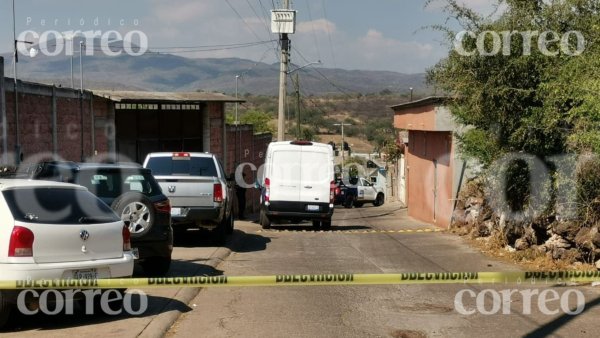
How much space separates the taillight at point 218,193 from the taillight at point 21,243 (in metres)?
8.06

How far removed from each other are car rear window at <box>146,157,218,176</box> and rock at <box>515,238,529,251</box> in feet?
21.1

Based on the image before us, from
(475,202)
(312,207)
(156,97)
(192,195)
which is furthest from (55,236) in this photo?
(156,97)

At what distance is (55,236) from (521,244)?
29.4 feet

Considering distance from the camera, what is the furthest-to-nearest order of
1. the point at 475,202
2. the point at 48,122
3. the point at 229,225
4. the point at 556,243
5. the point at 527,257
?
1. the point at 475,202
2. the point at 48,122
3. the point at 229,225
4. the point at 527,257
5. the point at 556,243

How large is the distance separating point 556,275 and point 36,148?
14.1 m

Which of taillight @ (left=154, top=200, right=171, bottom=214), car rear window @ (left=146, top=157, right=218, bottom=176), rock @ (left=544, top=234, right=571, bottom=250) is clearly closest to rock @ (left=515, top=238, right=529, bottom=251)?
rock @ (left=544, top=234, right=571, bottom=250)

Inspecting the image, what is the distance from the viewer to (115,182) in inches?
453

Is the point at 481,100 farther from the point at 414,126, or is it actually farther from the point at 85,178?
the point at 414,126

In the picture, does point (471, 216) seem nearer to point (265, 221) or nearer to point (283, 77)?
point (265, 221)

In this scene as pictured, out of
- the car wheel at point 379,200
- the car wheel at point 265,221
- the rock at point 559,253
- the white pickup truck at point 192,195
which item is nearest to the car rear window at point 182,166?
the white pickup truck at point 192,195

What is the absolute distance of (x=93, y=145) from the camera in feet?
76.7

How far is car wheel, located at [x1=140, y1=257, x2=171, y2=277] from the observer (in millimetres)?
11242

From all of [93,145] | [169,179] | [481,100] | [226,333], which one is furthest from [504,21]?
[93,145]

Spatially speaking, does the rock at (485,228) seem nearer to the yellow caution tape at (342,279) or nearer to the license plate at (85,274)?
the yellow caution tape at (342,279)
